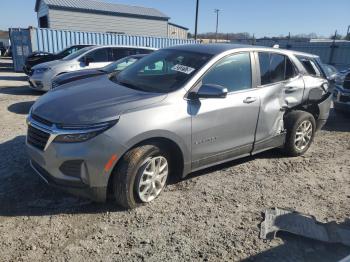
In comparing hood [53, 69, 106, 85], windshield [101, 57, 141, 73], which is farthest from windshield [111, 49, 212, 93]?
windshield [101, 57, 141, 73]

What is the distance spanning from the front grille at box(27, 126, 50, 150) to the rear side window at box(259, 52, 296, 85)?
2892mm

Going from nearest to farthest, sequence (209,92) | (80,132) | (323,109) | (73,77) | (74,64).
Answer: (80,132) < (209,92) < (323,109) < (73,77) < (74,64)

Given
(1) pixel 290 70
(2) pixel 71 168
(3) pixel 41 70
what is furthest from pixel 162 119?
(3) pixel 41 70

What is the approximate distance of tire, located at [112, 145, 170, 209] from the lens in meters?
3.35

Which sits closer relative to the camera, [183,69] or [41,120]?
[41,120]

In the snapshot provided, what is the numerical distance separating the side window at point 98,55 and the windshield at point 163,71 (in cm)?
618

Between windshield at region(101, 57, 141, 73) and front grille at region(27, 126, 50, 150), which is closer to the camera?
front grille at region(27, 126, 50, 150)

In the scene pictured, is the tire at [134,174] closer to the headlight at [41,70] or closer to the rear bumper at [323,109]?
the rear bumper at [323,109]

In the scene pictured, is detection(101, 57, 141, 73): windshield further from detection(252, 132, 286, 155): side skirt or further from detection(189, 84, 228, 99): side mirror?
detection(189, 84, 228, 99): side mirror

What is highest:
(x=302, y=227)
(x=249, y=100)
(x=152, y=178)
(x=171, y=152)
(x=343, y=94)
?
(x=249, y=100)

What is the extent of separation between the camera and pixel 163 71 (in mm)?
4305

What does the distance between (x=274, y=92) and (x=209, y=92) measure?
4.66 ft

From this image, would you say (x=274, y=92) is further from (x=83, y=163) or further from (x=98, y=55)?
(x=98, y=55)

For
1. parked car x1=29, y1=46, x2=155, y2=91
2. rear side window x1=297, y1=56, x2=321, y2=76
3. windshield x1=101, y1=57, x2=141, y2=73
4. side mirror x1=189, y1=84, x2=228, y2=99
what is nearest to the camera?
side mirror x1=189, y1=84, x2=228, y2=99
